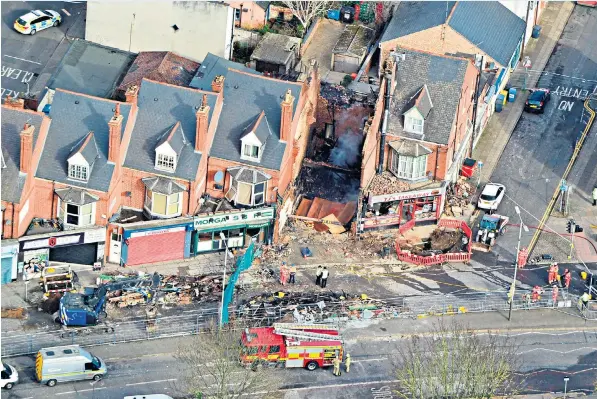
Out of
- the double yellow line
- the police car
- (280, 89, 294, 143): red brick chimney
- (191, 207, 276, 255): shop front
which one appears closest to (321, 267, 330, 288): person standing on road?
(191, 207, 276, 255): shop front

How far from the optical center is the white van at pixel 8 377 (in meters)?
125

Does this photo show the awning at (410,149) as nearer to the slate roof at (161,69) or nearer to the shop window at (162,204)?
the shop window at (162,204)

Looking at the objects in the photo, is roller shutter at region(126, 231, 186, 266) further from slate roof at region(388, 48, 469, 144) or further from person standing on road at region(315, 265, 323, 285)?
slate roof at region(388, 48, 469, 144)

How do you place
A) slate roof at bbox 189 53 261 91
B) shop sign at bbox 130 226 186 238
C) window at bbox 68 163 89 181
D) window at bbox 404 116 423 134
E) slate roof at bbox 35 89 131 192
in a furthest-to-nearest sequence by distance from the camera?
slate roof at bbox 189 53 261 91 < window at bbox 404 116 423 134 < shop sign at bbox 130 226 186 238 < slate roof at bbox 35 89 131 192 < window at bbox 68 163 89 181

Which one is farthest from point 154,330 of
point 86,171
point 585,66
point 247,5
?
point 585,66

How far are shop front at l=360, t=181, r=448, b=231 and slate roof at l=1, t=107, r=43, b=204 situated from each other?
2794cm

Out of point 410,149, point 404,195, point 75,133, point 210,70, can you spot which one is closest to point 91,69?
point 210,70

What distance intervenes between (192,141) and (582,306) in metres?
33.0

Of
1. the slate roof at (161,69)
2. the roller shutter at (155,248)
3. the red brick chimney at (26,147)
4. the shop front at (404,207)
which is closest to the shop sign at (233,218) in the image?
the roller shutter at (155,248)

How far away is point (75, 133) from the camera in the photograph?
136 m

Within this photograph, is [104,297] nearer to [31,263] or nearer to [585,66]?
[31,263]

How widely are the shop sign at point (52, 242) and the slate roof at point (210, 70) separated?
17266mm

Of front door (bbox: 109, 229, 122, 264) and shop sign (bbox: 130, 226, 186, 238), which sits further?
front door (bbox: 109, 229, 122, 264)

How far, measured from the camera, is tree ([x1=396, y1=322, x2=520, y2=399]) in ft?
394
